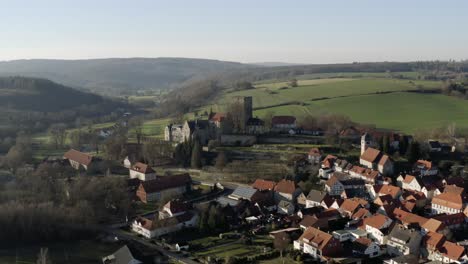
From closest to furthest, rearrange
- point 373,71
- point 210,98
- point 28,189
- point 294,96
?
point 28,189 < point 294,96 < point 210,98 < point 373,71

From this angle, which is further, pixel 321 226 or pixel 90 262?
pixel 321 226

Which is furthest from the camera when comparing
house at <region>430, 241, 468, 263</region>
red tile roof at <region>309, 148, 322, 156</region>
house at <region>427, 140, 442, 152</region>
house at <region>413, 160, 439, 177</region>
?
house at <region>427, 140, 442, 152</region>

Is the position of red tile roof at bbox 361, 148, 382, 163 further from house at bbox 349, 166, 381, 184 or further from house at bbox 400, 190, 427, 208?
house at bbox 400, 190, 427, 208

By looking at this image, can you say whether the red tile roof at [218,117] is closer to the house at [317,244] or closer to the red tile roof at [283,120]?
the red tile roof at [283,120]

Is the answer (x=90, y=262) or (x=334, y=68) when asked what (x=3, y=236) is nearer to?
(x=90, y=262)

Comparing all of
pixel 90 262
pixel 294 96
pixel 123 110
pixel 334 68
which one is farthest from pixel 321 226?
pixel 334 68

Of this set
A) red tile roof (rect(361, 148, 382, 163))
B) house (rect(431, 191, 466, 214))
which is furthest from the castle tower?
house (rect(431, 191, 466, 214))
